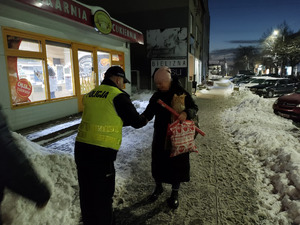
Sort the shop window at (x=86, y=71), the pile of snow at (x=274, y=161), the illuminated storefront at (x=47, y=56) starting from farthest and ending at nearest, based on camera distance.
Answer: the shop window at (x=86, y=71) → the illuminated storefront at (x=47, y=56) → the pile of snow at (x=274, y=161)

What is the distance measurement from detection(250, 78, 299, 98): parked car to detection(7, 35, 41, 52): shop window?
48.3ft

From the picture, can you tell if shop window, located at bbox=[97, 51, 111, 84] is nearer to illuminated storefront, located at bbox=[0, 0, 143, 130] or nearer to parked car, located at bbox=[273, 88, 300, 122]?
illuminated storefront, located at bbox=[0, 0, 143, 130]

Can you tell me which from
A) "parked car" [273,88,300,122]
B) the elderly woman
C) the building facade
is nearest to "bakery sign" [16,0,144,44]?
the elderly woman

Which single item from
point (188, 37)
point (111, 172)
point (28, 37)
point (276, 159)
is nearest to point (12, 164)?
point (111, 172)

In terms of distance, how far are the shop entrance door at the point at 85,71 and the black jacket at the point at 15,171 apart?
23.8 feet

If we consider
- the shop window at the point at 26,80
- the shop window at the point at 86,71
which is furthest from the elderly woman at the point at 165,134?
the shop window at the point at 86,71

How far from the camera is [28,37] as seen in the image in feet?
22.0

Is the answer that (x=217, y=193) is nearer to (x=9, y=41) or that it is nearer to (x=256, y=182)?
(x=256, y=182)

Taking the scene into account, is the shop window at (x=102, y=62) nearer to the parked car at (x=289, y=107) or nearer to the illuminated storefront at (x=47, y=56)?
the illuminated storefront at (x=47, y=56)

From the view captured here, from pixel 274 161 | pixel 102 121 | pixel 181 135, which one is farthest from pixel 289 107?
pixel 102 121

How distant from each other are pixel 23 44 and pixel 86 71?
3.19 meters

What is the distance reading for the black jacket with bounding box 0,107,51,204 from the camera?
1.73 metres

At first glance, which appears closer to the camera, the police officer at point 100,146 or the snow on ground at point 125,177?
the police officer at point 100,146

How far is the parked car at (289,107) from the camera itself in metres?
Answer: 8.26
